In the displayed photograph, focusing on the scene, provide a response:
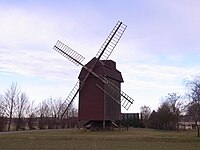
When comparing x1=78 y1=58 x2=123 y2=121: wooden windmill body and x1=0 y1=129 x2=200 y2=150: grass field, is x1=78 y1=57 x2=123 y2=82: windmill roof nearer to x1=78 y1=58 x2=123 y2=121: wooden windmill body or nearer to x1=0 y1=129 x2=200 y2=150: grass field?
x1=78 y1=58 x2=123 y2=121: wooden windmill body

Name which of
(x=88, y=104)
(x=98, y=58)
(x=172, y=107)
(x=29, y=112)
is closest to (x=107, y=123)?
(x=88, y=104)

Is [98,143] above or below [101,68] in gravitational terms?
below

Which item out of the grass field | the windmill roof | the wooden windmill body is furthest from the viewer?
the windmill roof

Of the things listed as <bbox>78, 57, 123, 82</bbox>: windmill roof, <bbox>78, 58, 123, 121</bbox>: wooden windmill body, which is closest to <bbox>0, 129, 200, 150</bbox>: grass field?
<bbox>78, 58, 123, 121</bbox>: wooden windmill body

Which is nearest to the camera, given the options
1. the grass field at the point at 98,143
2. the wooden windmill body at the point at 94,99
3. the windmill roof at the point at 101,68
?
the grass field at the point at 98,143

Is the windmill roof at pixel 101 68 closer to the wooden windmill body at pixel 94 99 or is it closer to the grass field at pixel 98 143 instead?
the wooden windmill body at pixel 94 99

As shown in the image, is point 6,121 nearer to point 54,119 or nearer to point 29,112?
point 29,112

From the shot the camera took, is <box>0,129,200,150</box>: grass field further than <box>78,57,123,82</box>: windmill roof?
No

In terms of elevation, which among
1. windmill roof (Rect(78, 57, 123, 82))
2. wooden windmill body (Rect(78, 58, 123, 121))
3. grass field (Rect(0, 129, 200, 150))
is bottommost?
grass field (Rect(0, 129, 200, 150))

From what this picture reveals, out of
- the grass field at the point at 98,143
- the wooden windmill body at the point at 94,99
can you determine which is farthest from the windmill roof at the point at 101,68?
the grass field at the point at 98,143

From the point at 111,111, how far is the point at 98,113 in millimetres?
4287

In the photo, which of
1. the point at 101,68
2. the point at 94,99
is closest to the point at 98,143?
the point at 94,99

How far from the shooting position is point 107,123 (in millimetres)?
61031

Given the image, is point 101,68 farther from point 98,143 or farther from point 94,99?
point 98,143
